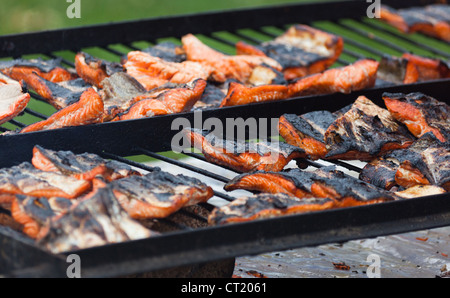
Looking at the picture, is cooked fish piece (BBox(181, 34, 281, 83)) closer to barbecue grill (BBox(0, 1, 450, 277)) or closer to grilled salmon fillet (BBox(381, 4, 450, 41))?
barbecue grill (BBox(0, 1, 450, 277))

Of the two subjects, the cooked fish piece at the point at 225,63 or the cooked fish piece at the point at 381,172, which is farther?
the cooked fish piece at the point at 225,63

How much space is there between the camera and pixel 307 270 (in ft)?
12.2

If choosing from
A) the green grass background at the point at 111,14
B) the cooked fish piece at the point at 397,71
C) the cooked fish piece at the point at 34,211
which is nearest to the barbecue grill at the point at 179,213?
the cooked fish piece at the point at 34,211

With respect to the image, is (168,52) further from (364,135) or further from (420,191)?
(420,191)

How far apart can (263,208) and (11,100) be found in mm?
1538

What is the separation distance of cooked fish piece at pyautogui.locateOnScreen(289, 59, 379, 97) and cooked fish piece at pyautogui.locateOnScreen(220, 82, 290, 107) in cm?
21

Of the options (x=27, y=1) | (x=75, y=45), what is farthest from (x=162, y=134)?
(x=27, y=1)

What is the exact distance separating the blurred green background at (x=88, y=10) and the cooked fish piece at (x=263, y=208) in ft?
18.8

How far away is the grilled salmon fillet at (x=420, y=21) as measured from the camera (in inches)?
220

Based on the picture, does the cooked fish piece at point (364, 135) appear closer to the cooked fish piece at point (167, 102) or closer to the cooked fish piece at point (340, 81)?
the cooked fish piece at point (340, 81)

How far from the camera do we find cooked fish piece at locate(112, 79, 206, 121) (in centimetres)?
353

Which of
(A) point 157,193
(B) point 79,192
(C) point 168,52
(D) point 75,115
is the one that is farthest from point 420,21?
(B) point 79,192

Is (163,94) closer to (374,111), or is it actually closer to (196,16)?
(374,111)

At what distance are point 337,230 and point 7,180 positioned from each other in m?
1.32
